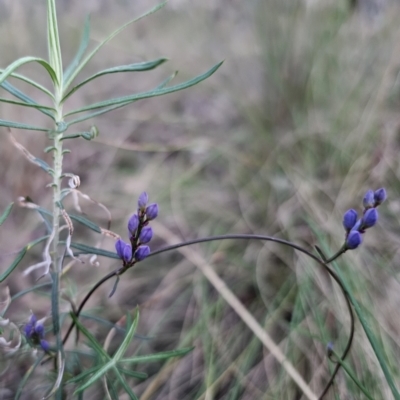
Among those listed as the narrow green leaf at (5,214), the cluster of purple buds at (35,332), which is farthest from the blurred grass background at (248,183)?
the narrow green leaf at (5,214)

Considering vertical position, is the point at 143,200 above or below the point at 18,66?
below

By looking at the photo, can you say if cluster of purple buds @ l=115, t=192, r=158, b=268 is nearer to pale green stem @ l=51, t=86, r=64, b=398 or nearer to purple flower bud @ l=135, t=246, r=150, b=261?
purple flower bud @ l=135, t=246, r=150, b=261

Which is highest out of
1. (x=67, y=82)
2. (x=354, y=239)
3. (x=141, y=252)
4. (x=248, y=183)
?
(x=248, y=183)

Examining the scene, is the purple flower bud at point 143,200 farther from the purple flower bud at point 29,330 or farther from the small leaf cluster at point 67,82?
the purple flower bud at point 29,330

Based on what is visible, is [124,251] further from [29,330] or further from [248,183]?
[248,183]

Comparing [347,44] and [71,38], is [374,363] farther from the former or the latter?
[71,38]

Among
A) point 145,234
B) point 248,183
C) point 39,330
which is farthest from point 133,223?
point 248,183

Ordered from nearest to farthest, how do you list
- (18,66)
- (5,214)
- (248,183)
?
(18,66)
(5,214)
(248,183)

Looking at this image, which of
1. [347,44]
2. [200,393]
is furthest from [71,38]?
[200,393]
